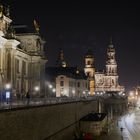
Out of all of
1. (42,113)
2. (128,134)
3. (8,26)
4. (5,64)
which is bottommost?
(128,134)

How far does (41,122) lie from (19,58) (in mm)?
39798

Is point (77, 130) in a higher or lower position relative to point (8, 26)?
lower

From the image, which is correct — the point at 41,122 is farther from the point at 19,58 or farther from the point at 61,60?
the point at 61,60

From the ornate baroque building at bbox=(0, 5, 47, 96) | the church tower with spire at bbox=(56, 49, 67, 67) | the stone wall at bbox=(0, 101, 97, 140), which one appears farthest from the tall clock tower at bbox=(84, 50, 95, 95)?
the stone wall at bbox=(0, 101, 97, 140)

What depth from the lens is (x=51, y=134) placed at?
46469 mm

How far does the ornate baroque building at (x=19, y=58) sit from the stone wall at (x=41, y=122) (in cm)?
1202

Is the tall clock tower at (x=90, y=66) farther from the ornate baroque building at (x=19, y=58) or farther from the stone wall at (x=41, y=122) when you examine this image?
the stone wall at (x=41, y=122)

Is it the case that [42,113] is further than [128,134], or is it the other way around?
[128,134]

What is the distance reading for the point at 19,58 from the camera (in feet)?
263

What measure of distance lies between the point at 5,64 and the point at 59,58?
106 metres

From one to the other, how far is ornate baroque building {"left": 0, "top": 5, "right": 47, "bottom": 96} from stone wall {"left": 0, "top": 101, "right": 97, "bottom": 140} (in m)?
12.0

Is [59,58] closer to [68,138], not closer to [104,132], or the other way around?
[104,132]

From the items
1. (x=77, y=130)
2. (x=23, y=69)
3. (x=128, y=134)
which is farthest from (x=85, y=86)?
(x=77, y=130)

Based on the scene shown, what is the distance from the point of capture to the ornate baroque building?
6681 cm
